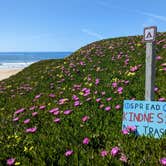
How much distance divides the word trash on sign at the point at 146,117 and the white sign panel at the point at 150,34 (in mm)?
958

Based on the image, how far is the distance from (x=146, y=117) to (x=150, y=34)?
4.05 feet

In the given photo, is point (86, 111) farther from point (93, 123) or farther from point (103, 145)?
point (103, 145)

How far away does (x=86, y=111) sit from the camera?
21.4 ft

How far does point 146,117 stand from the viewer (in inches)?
195

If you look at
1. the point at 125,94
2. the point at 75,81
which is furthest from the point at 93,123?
the point at 75,81

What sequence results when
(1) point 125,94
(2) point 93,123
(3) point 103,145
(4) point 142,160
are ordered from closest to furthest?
(4) point 142,160, (3) point 103,145, (2) point 93,123, (1) point 125,94

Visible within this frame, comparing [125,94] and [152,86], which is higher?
[152,86]

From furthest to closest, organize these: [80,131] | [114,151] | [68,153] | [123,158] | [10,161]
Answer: [80,131] → [10,161] → [68,153] → [114,151] → [123,158]

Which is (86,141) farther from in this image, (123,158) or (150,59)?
(150,59)

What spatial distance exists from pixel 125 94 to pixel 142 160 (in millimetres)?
3588

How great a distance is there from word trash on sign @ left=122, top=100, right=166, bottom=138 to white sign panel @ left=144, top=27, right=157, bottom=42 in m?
0.96

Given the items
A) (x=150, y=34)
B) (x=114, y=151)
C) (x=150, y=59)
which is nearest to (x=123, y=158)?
(x=114, y=151)

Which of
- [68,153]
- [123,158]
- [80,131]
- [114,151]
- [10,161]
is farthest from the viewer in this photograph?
[80,131]

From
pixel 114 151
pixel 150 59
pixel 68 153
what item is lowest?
pixel 68 153
